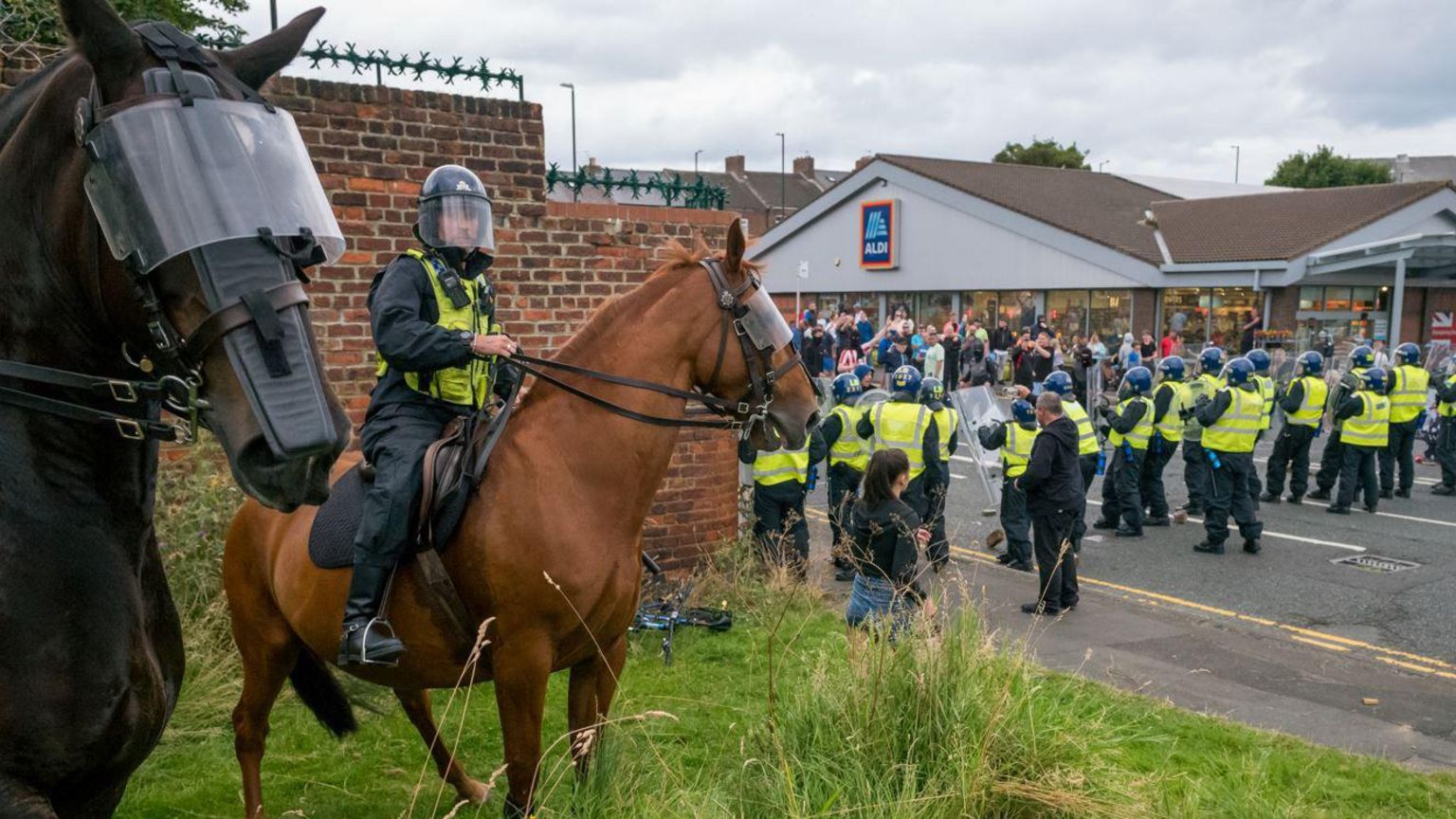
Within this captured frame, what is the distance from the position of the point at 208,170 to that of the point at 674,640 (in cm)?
581

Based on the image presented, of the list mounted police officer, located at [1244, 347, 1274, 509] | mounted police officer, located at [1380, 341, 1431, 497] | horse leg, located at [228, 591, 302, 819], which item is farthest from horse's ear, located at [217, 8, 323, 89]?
mounted police officer, located at [1380, 341, 1431, 497]

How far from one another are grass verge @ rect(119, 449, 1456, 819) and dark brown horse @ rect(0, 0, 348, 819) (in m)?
0.72

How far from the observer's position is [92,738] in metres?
2.02

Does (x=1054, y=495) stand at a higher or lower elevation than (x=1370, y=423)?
lower

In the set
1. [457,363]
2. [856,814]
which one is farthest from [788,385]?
[856,814]

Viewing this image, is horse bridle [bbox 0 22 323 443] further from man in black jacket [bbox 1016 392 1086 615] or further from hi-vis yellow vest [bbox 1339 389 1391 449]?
hi-vis yellow vest [bbox 1339 389 1391 449]

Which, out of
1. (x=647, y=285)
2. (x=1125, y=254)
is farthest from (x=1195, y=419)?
(x=1125, y=254)

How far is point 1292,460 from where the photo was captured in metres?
13.6

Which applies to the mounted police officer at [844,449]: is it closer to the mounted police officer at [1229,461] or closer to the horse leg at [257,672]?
the mounted police officer at [1229,461]

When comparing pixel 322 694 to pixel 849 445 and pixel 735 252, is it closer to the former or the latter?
pixel 735 252

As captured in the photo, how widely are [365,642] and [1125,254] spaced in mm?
29545

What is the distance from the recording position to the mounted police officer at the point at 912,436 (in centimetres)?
952

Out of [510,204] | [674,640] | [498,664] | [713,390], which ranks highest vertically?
[510,204]

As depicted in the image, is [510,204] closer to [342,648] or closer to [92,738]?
[342,648]
